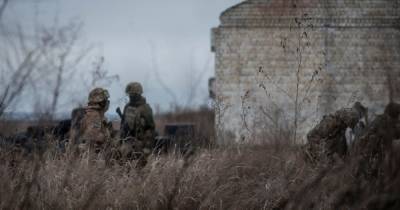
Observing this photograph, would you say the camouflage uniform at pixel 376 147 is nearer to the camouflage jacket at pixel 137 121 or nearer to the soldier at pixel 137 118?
the soldier at pixel 137 118

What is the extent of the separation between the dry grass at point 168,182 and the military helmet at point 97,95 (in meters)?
1.47

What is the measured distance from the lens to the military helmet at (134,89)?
9.06m

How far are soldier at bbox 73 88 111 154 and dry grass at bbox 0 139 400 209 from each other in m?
0.94

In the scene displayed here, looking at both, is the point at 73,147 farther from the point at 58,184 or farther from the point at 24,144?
the point at 58,184

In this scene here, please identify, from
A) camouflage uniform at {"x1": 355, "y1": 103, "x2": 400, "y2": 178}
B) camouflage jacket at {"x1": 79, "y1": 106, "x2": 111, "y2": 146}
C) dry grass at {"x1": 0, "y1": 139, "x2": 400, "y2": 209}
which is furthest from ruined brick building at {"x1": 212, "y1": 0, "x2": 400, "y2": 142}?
camouflage uniform at {"x1": 355, "y1": 103, "x2": 400, "y2": 178}

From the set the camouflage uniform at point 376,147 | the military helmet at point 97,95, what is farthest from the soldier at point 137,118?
the camouflage uniform at point 376,147

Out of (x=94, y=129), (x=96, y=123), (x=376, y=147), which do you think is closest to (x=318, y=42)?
(x=96, y=123)

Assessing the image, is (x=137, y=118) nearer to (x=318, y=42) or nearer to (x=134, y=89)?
(x=134, y=89)

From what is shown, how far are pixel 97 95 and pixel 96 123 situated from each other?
1.24ft

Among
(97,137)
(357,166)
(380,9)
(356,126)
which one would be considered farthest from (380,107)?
(357,166)

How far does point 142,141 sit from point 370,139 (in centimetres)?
430

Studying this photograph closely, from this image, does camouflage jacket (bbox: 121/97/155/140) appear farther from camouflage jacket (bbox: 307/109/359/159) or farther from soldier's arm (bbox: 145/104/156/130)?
camouflage jacket (bbox: 307/109/359/159)

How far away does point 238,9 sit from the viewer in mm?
20750

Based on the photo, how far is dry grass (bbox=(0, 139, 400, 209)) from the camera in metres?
5.76
